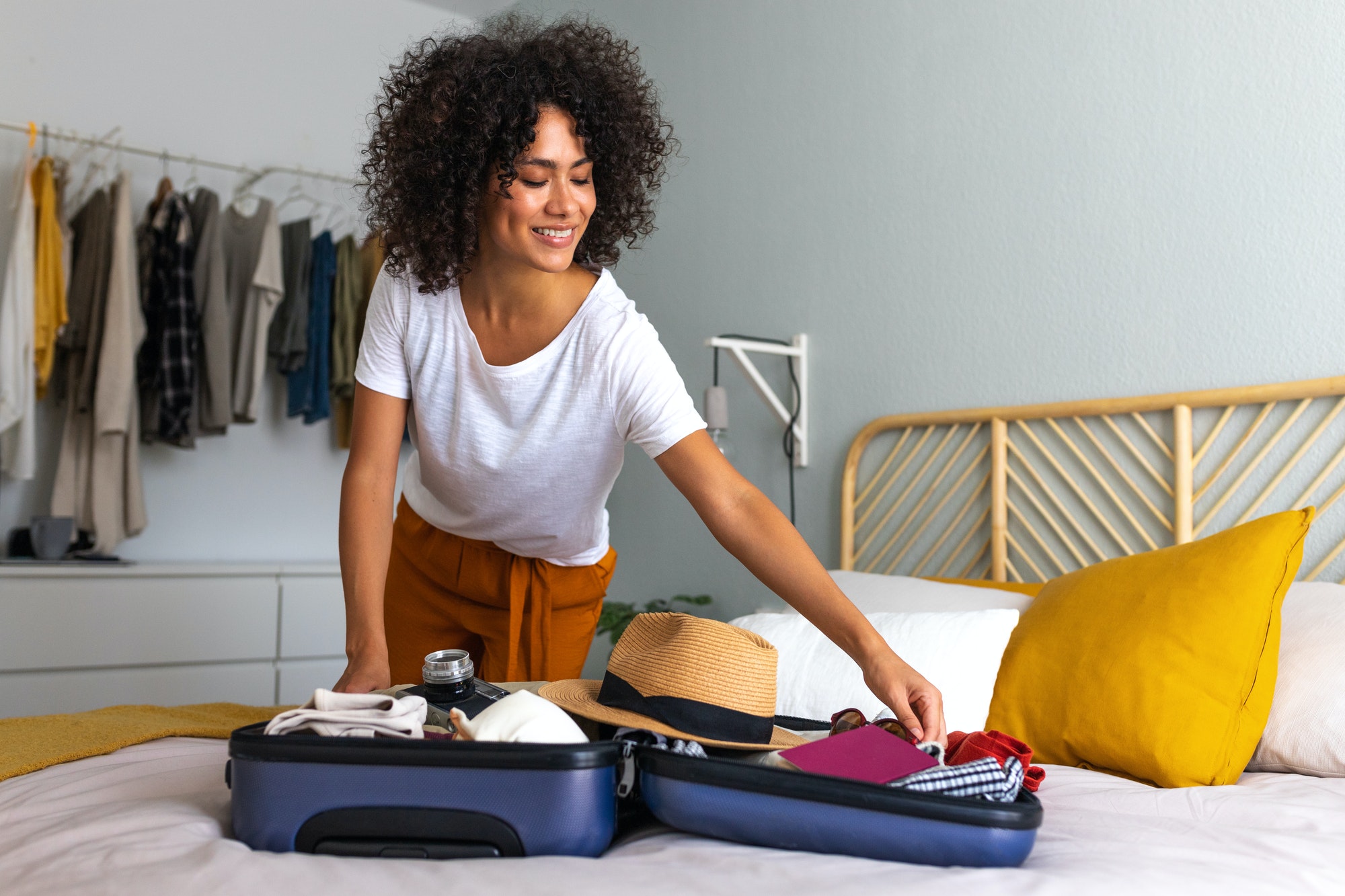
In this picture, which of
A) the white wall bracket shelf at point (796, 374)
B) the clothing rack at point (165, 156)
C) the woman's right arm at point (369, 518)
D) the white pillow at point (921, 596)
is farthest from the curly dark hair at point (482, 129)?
the clothing rack at point (165, 156)

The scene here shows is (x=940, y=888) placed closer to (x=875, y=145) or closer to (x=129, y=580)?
(x=875, y=145)

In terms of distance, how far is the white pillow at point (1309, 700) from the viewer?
135 centimetres

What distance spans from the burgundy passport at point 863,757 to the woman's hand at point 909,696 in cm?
11

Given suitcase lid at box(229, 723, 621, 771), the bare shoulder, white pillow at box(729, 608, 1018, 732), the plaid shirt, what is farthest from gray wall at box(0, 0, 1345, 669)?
suitcase lid at box(229, 723, 621, 771)

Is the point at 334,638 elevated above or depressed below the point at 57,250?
below

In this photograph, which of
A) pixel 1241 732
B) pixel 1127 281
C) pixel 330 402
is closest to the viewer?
pixel 1241 732

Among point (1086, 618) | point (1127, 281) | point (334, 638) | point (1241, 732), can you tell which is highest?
point (1127, 281)

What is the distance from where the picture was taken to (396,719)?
813mm

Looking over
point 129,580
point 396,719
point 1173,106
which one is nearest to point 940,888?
point 396,719

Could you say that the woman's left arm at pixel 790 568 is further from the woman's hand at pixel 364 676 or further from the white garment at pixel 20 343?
the white garment at pixel 20 343

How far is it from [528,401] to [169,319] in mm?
2348

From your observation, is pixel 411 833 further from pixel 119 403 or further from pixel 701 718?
pixel 119 403

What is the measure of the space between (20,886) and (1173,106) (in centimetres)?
217

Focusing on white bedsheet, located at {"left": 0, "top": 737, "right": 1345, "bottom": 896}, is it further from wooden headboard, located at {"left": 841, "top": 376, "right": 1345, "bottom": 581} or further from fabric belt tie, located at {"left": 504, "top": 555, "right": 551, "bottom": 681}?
wooden headboard, located at {"left": 841, "top": 376, "right": 1345, "bottom": 581}
